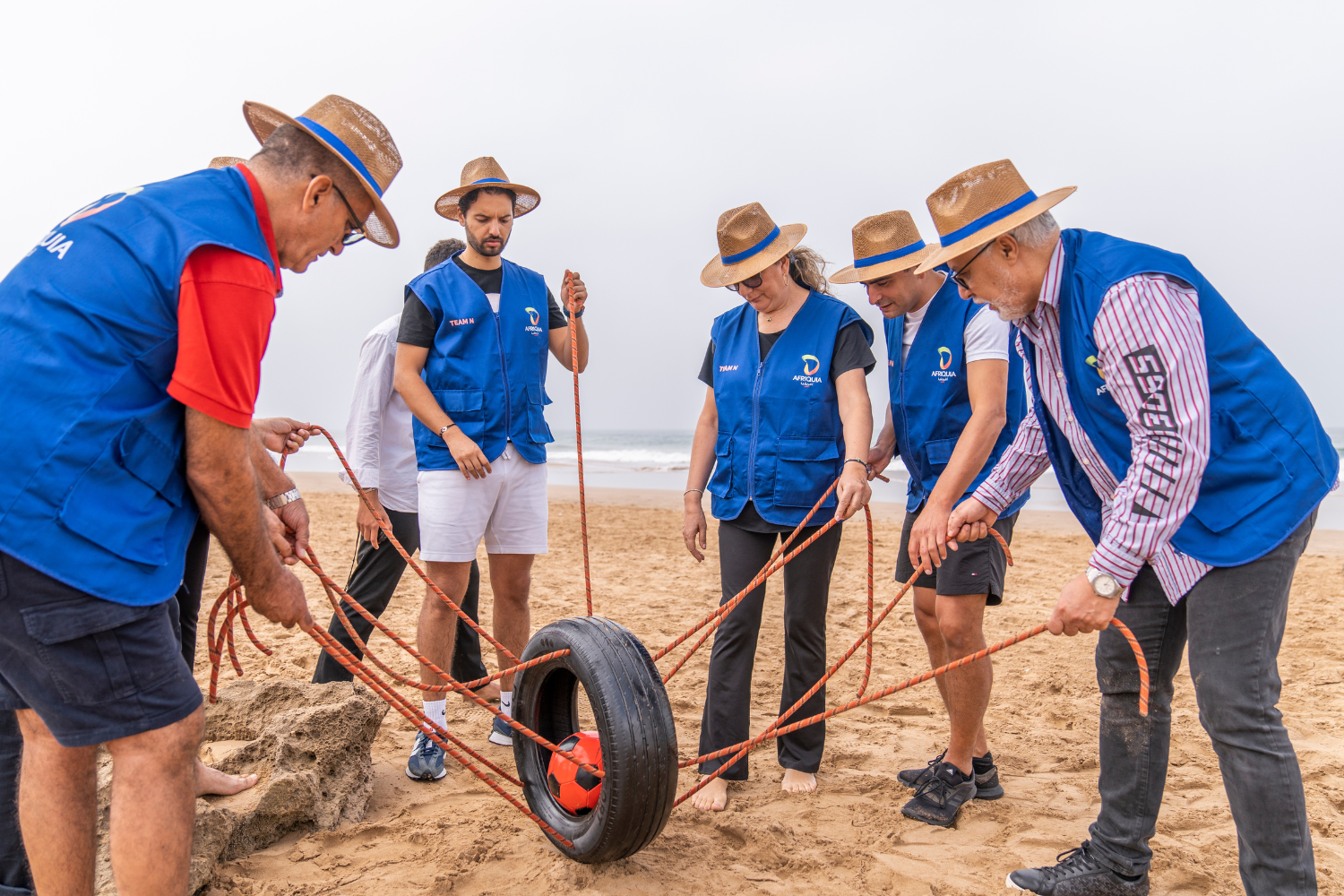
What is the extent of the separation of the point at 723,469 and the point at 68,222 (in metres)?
2.25

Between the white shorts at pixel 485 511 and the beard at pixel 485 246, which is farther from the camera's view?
the beard at pixel 485 246

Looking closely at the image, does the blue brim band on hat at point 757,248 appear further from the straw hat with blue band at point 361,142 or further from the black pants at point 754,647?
the straw hat with blue band at point 361,142

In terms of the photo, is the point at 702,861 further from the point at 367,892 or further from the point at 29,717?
the point at 29,717

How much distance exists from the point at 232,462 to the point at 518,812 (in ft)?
5.90

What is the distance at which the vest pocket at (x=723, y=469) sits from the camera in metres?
3.33

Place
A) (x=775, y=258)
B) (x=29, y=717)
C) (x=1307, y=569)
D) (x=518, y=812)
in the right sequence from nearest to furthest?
1. (x=29, y=717)
2. (x=518, y=812)
3. (x=775, y=258)
4. (x=1307, y=569)

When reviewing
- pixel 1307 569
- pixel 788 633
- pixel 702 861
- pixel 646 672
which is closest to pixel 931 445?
pixel 788 633

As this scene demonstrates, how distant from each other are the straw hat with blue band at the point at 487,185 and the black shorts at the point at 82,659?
235cm

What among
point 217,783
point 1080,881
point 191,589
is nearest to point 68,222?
point 191,589

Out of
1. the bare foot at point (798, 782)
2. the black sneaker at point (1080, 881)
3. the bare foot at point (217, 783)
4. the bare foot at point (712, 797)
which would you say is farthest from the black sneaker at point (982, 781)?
the bare foot at point (217, 783)

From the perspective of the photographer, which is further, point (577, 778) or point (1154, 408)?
point (577, 778)

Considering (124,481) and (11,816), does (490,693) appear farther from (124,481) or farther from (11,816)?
(124,481)

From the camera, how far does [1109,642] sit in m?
2.47

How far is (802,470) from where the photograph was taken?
10.5 ft
